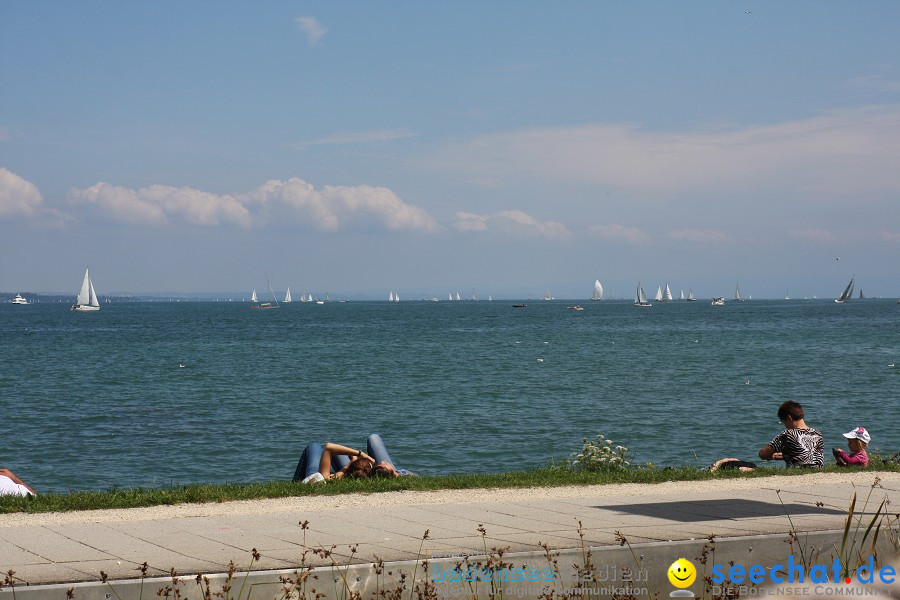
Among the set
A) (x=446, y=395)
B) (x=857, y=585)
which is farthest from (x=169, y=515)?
(x=446, y=395)

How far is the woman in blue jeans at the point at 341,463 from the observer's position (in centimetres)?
1255

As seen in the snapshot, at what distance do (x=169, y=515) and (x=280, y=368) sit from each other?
139 ft

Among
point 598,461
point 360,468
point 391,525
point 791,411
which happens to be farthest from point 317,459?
point 791,411

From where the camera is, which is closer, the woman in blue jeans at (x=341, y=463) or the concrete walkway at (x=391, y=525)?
the concrete walkway at (x=391, y=525)

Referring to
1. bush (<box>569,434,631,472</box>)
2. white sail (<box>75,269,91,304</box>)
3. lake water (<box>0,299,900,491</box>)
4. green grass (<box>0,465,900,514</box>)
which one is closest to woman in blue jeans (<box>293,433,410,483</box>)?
green grass (<box>0,465,900,514</box>)

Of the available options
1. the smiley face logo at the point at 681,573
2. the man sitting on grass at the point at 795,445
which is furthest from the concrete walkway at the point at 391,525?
the man sitting on grass at the point at 795,445

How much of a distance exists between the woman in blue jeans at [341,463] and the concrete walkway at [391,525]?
1384 millimetres

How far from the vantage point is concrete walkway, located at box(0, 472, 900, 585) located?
7.31 meters

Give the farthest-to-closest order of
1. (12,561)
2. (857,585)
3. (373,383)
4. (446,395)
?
(373,383) < (446,395) < (12,561) < (857,585)

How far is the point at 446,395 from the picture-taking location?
36.4 metres

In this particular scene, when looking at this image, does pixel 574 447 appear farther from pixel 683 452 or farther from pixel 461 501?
pixel 461 501

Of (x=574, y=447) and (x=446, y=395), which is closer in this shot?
(x=574, y=447)

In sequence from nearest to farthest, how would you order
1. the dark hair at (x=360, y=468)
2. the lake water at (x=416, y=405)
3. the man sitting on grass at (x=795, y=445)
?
the dark hair at (x=360, y=468)
the man sitting on grass at (x=795, y=445)
the lake water at (x=416, y=405)

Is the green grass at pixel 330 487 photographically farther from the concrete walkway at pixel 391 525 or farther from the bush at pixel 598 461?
the bush at pixel 598 461
